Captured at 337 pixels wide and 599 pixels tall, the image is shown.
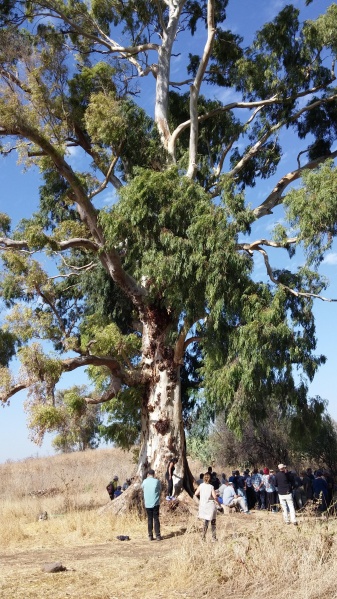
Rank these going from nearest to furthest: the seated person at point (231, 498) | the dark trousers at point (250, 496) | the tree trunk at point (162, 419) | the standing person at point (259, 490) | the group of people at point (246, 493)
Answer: the group of people at point (246, 493), the seated person at point (231, 498), the tree trunk at point (162, 419), the standing person at point (259, 490), the dark trousers at point (250, 496)

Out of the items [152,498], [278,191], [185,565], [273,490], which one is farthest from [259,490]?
[185,565]

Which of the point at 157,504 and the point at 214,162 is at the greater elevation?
the point at 214,162

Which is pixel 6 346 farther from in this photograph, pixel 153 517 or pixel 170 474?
pixel 153 517

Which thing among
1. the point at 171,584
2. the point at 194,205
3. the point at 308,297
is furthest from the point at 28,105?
the point at 171,584

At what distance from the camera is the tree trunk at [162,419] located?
1478 cm

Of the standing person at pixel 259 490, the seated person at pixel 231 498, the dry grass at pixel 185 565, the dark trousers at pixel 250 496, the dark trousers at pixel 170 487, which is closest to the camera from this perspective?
the dry grass at pixel 185 565

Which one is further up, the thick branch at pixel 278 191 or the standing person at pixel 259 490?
the thick branch at pixel 278 191

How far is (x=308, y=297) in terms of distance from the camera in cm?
1436

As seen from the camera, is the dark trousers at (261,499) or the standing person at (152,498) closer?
the standing person at (152,498)

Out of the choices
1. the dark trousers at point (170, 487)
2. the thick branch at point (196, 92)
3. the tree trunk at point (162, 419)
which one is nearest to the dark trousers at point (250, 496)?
the tree trunk at point (162, 419)

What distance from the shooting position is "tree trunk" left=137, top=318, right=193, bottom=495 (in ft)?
48.5

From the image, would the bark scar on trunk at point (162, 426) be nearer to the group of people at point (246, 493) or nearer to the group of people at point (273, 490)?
the group of people at point (246, 493)

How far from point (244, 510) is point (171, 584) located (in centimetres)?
815

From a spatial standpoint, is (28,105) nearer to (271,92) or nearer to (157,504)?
(271,92)
